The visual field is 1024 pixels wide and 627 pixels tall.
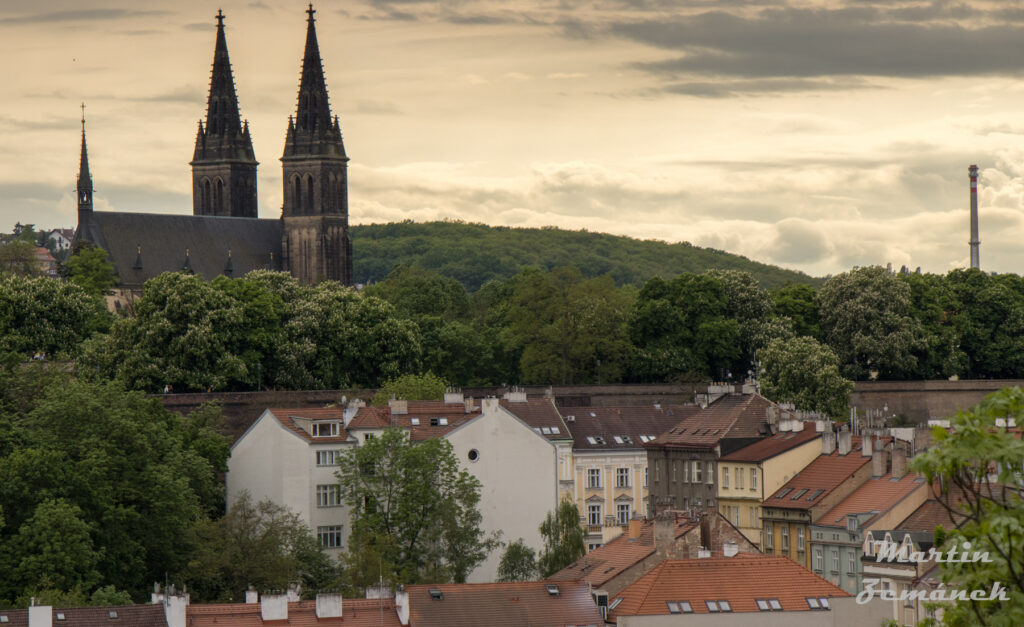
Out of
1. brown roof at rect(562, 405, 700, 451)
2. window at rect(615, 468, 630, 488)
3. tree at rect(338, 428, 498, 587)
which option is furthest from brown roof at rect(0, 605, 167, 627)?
window at rect(615, 468, 630, 488)

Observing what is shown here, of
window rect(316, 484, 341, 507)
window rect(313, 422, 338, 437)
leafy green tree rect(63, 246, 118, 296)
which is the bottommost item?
window rect(316, 484, 341, 507)

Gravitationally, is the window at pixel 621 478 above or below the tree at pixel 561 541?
above

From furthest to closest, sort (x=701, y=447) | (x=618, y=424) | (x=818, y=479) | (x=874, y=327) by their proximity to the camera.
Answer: (x=874, y=327), (x=618, y=424), (x=701, y=447), (x=818, y=479)

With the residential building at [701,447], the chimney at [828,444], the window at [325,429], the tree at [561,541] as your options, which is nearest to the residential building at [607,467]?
the residential building at [701,447]

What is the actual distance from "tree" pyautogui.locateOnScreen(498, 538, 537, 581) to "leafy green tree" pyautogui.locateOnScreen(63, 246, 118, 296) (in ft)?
317

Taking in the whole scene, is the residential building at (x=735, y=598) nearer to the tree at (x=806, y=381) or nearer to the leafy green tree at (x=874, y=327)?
the tree at (x=806, y=381)

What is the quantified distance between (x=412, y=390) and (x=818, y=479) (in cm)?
3746

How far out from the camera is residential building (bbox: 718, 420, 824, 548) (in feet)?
302

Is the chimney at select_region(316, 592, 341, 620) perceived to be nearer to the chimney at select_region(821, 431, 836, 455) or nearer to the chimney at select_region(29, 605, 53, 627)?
the chimney at select_region(29, 605, 53, 627)

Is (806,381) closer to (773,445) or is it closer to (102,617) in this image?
(773,445)

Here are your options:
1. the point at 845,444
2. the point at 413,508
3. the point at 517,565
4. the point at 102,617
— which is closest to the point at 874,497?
the point at 845,444

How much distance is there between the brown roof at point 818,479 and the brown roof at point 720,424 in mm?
8789

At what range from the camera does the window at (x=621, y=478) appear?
108m

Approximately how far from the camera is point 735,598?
6612cm
